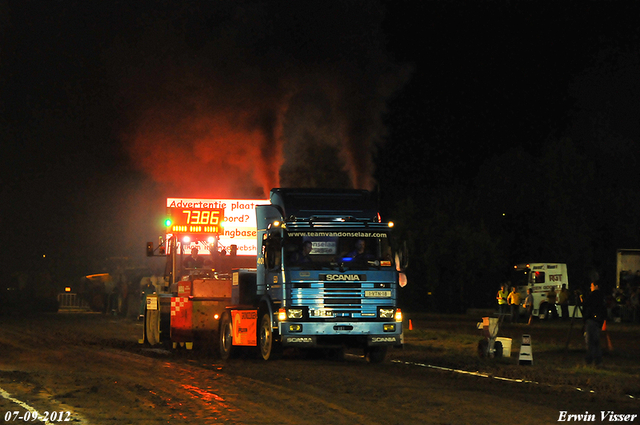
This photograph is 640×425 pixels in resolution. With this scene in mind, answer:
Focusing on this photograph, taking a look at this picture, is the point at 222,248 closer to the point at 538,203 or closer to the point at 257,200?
the point at 257,200

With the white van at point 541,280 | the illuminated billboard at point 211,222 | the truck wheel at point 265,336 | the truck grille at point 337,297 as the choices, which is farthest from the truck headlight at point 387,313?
the white van at point 541,280

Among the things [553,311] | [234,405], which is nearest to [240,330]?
[234,405]

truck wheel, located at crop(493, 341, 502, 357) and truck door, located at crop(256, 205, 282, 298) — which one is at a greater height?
truck door, located at crop(256, 205, 282, 298)

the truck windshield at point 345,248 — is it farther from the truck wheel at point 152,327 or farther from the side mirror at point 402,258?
the truck wheel at point 152,327

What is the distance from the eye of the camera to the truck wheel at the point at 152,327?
2278cm

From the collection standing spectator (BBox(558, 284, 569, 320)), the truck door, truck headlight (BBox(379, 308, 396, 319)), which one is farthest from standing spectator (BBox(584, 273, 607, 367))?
standing spectator (BBox(558, 284, 569, 320))

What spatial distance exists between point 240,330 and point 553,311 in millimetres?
27280

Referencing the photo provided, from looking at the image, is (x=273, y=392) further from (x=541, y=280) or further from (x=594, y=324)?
(x=541, y=280)

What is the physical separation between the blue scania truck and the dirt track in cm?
60

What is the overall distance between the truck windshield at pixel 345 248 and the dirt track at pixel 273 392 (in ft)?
7.01

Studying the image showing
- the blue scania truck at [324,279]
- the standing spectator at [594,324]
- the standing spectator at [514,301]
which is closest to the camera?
the standing spectator at [594,324]

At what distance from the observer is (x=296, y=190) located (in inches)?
735

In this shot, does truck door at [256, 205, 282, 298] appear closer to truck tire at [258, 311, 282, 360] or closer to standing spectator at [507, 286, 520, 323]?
truck tire at [258, 311, 282, 360]

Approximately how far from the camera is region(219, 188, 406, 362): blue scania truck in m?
17.2
